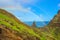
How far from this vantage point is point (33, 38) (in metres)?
55.0

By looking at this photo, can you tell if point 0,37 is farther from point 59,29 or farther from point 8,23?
point 59,29

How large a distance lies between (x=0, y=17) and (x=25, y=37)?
8.55 meters

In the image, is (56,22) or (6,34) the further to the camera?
(56,22)

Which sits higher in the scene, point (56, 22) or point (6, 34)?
point (56, 22)

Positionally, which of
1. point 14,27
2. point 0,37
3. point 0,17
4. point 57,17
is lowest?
point 0,37

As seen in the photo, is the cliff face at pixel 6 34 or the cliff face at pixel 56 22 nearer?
the cliff face at pixel 6 34

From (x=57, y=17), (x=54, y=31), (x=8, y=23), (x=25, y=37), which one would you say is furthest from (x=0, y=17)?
(x=57, y=17)

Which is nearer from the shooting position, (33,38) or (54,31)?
(33,38)

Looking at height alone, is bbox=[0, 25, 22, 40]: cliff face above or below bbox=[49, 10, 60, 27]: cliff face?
below

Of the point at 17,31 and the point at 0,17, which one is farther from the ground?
the point at 0,17

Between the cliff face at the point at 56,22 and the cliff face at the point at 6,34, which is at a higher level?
the cliff face at the point at 56,22

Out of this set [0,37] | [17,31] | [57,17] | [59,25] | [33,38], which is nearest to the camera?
[0,37]

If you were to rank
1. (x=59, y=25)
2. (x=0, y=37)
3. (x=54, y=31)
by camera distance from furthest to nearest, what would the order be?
(x=59, y=25) < (x=54, y=31) < (x=0, y=37)

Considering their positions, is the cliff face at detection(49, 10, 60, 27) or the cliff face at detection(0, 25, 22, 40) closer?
the cliff face at detection(0, 25, 22, 40)
